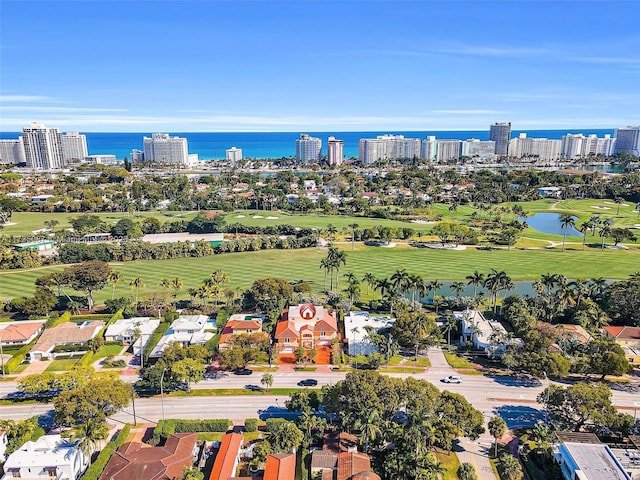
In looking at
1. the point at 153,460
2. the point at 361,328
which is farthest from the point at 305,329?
the point at 153,460

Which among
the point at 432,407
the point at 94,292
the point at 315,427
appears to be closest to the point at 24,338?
the point at 94,292

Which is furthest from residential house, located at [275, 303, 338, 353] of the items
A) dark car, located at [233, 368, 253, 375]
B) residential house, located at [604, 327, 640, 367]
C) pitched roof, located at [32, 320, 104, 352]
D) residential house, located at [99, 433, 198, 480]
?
residential house, located at [604, 327, 640, 367]

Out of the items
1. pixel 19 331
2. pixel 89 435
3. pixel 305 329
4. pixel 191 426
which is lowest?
pixel 191 426

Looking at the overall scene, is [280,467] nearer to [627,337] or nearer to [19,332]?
[19,332]

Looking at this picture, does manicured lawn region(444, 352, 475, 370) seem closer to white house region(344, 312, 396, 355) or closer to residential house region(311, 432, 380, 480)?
white house region(344, 312, 396, 355)

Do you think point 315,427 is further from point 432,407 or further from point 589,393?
point 589,393

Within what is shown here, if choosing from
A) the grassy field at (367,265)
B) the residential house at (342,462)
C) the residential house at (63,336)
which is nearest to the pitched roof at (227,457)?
the residential house at (342,462)
